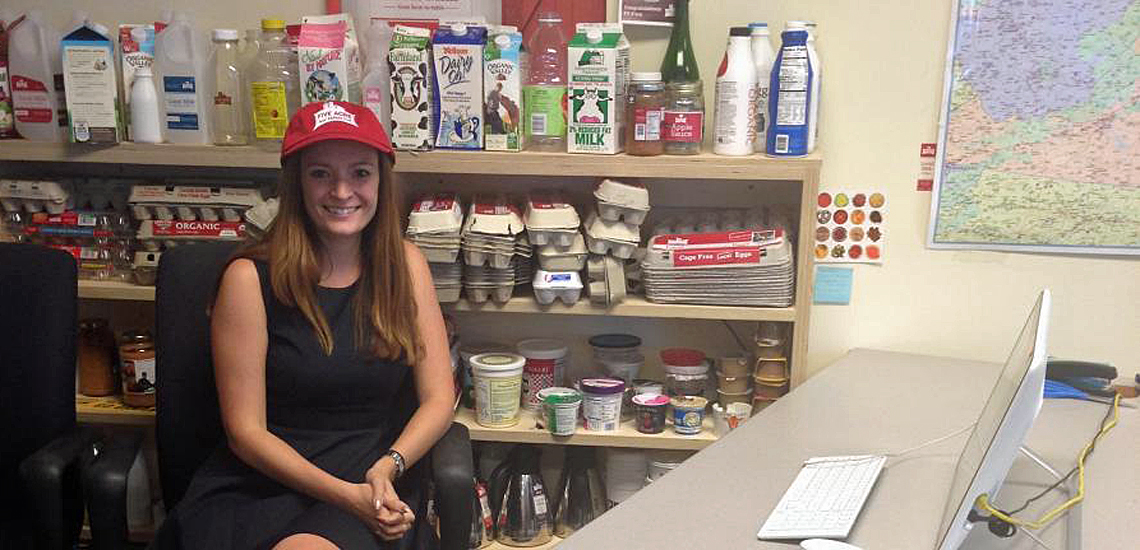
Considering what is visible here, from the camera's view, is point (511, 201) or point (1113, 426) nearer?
point (1113, 426)

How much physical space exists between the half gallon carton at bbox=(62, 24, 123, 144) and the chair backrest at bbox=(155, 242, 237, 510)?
0.43 m

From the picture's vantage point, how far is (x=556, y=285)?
1.99 meters

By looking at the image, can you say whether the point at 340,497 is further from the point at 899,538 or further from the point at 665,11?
the point at 665,11

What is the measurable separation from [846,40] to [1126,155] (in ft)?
2.17

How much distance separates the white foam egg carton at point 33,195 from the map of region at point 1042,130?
199cm

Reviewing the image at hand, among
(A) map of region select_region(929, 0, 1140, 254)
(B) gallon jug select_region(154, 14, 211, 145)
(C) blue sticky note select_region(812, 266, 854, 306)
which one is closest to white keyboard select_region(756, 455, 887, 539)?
(C) blue sticky note select_region(812, 266, 854, 306)

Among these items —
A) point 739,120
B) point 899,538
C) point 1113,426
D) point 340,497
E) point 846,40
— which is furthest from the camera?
point 846,40

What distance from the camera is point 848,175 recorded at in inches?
84.6

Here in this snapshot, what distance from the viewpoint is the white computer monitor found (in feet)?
3.57

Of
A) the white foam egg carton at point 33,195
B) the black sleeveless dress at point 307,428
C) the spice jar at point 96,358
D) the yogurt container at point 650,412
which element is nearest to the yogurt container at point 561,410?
the yogurt container at point 650,412

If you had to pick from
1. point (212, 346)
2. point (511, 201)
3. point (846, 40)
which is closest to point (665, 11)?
point (846, 40)

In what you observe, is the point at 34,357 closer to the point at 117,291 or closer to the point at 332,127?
the point at 117,291

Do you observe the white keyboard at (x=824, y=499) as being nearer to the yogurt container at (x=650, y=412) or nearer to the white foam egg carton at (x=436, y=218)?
the yogurt container at (x=650, y=412)

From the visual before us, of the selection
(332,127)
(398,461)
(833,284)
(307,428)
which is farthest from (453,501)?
(833,284)
